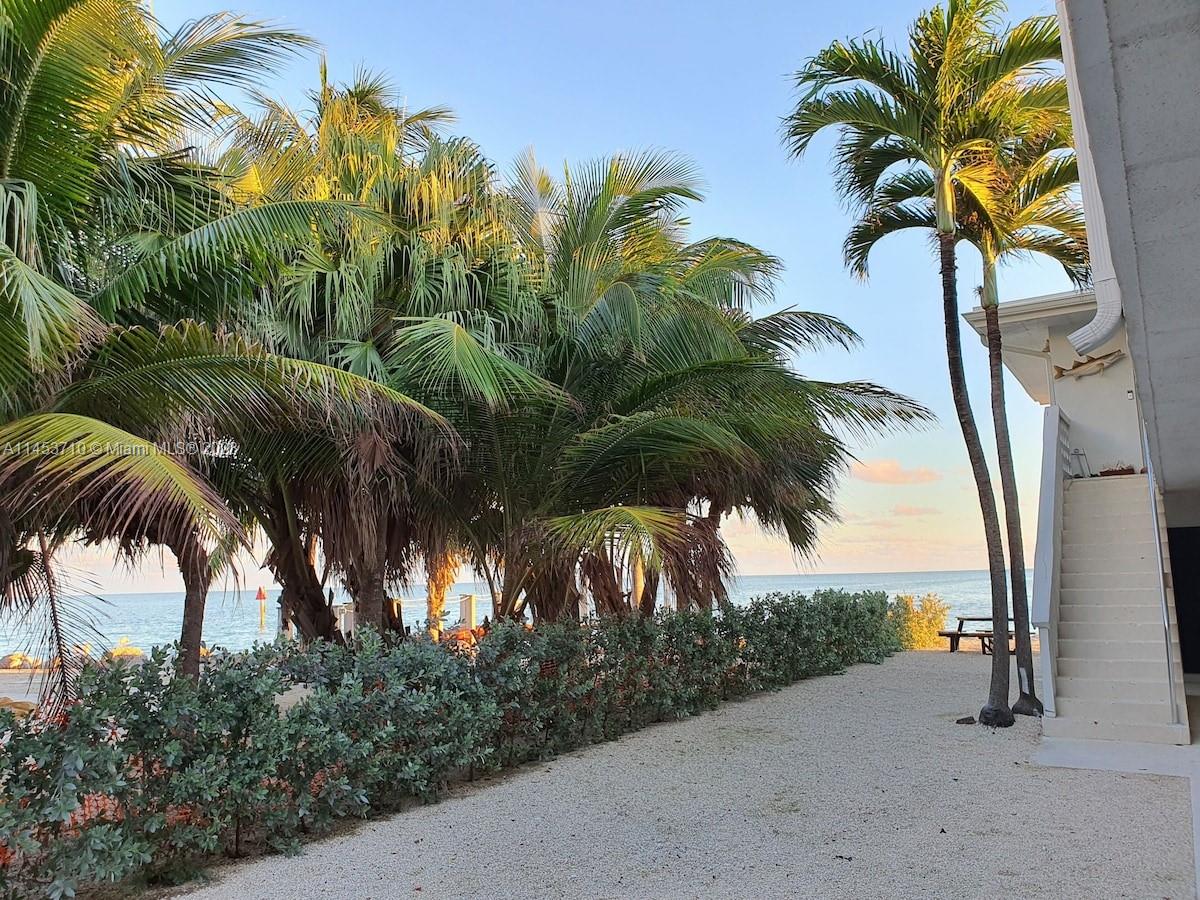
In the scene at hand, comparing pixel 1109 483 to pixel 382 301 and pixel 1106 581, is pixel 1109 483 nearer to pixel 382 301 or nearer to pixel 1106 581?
pixel 1106 581

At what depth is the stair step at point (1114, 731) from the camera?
→ 719cm

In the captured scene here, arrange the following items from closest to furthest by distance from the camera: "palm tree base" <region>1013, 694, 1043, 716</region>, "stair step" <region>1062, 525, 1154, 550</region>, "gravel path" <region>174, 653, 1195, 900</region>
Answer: "gravel path" <region>174, 653, 1195, 900</region>
"palm tree base" <region>1013, 694, 1043, 716</region>
"stair step" <region>1062, 525, 1154, 550</region>

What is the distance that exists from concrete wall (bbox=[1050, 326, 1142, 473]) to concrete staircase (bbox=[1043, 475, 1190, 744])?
239 cm

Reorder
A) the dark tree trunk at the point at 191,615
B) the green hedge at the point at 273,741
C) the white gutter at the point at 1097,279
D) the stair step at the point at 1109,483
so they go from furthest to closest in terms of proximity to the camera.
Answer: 1. the stair step at the point at 1109,483
2. the dark tree trunk at the point at 191,615
3. the white gutter at the point at 1097,279
4. the green hedge at the point at 273,741

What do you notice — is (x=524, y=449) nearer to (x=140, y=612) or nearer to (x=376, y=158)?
(x=376, y=158)

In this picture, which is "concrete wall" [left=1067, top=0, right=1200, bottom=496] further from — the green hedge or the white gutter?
the green hedge

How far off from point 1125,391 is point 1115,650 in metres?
6.23

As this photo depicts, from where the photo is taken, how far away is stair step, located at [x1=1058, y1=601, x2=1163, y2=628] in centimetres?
834

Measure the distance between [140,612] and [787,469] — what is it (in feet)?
229

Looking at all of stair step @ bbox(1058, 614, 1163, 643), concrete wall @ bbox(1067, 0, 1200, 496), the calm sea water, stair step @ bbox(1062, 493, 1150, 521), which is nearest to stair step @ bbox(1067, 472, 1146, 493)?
stair step @ bbox(1062, 493, 1150, 521)

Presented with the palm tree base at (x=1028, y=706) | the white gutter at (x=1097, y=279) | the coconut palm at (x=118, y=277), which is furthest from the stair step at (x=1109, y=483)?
the coconut palm at (x=118, y=277)

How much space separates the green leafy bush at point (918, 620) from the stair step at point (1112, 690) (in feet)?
27.4

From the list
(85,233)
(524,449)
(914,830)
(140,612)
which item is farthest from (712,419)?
(140,612)

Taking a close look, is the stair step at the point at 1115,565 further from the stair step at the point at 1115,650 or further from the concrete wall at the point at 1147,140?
the concrete wall at the point at 1147,140
